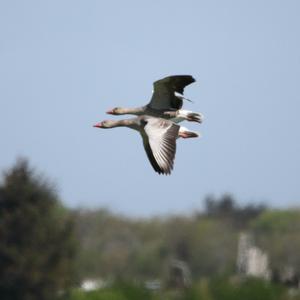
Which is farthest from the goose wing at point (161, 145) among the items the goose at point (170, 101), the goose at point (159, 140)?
the goose at point (170, 101)

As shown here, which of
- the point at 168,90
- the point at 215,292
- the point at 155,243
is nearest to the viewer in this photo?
the point at 168,90

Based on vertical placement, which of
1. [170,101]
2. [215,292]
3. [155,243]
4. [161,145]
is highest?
[155,243]

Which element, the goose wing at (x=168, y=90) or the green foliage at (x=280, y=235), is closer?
the goose wing at (x=168, y=90)

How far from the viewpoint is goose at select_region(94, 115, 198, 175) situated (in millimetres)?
18719

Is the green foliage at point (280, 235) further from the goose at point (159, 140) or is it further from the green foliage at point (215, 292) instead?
the goose at point (159, 140)

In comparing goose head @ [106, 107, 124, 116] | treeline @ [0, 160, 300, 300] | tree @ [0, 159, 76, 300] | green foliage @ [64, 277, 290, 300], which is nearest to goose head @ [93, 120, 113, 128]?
goose head @ [106, 107, 124, 116]

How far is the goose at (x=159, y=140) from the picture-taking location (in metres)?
18.7

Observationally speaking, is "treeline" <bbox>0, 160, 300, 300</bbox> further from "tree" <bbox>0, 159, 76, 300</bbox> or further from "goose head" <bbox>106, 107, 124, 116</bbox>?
"goose head" <bbox>106, 107, 124, 116</bbox>

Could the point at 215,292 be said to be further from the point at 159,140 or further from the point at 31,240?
the point at 159,140

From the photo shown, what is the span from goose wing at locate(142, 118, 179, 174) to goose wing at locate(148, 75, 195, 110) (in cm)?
152

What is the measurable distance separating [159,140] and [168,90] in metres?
2.19

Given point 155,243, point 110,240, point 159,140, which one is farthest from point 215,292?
point 110,240

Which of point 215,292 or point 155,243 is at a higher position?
point 155,243

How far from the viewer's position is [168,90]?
68.9 ft
